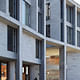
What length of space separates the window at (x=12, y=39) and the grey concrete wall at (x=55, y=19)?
40.2 feet

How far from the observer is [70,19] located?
37.5 meters

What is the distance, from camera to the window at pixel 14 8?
21.1m

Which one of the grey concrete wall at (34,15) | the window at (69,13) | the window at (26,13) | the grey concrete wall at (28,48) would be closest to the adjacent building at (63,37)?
the window at (69,13)

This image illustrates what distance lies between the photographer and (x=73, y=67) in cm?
3784

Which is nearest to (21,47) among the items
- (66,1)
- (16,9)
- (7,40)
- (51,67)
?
(7,40)

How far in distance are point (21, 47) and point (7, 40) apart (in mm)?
1904

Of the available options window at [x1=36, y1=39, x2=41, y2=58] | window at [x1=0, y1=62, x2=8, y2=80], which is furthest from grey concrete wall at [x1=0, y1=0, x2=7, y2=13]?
window at [x1=36, y1=39, x2=41, y2=58]

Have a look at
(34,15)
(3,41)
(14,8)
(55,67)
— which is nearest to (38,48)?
(34,15)

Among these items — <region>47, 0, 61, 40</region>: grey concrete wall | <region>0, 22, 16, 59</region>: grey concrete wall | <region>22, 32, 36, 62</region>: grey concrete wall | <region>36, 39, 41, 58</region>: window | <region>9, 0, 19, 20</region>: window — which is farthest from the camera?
<region>47, 0, 61, 40</region>: grey concrete wall

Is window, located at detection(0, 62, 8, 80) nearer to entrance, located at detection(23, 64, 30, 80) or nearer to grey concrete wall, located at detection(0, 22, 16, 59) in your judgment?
grey concrete wall, located at detection(0, 22, 16, 59)

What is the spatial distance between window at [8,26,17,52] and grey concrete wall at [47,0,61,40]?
12.2m

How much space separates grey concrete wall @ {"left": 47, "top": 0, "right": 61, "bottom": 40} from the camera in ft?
108

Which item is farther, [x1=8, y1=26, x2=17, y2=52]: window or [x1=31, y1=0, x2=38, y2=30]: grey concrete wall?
[x1=31, y1=0, x2=38, y2=30]: grey concrete wall

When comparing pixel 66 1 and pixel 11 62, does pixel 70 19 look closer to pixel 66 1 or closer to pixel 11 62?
pixel 66 1
